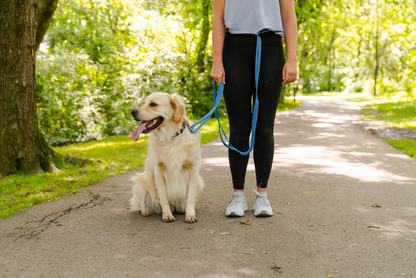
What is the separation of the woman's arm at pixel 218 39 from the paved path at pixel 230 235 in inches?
54.0

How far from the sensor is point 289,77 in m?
3.36

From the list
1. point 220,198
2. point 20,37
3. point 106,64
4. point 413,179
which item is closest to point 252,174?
point 220,198

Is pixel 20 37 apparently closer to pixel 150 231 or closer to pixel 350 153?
pixel 150 231

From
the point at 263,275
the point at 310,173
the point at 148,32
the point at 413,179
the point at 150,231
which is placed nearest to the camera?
the point at 263,275

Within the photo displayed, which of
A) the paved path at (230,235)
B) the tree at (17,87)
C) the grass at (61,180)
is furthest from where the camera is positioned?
the tree at (17,87)

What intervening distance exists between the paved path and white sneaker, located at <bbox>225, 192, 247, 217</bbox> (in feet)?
0.26

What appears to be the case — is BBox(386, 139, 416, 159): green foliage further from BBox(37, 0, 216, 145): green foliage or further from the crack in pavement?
BBox(37, 0, 216, 145): green foliage

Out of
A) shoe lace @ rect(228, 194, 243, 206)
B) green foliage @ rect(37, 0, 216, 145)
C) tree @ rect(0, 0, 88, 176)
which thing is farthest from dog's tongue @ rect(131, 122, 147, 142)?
green foliage @ rect(37, 0, 216, 145)

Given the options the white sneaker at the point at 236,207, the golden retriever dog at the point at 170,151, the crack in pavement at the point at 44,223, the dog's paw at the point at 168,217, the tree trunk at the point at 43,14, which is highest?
the tree trunk at the point at 43,14

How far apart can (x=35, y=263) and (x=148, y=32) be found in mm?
14377

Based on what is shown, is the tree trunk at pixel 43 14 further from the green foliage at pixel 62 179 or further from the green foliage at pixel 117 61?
the green foliage at pixel 117 61

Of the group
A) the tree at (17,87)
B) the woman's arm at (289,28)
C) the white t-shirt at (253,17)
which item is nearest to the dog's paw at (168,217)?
the woman's arm at (289,28)

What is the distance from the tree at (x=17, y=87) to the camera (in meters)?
5.08

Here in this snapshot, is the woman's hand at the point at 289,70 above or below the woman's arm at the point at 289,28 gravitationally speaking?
below
